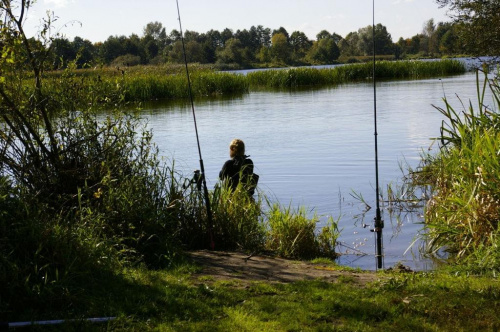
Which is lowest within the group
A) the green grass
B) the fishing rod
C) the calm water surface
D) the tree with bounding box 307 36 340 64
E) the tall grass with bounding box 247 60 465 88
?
the tree with bounding box 307 36 340 64

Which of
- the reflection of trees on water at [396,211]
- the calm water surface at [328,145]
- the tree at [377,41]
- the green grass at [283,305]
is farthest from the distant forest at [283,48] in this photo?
the green grass at [283,305]

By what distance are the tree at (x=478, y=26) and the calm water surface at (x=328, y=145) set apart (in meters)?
2.02

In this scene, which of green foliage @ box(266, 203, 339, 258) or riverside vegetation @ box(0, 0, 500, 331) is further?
green foliage @ box(266, 203, 339, 258)

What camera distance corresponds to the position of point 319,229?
8984 mm

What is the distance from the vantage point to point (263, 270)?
623 cm

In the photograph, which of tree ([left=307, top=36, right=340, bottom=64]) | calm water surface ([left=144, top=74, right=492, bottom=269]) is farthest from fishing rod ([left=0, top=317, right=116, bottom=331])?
tree ([left=307, top=36, right=340, bottom=64])

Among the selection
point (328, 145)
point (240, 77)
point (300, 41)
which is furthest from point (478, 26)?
point (300, 41)

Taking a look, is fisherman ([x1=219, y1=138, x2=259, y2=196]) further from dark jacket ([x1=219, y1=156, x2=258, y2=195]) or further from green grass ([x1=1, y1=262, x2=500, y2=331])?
green grass ([x1=1, y1=262, x2=500, y2=331])

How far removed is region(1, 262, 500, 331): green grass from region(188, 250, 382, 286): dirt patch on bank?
0.25 meters

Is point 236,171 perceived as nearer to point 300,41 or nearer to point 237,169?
point 237,169

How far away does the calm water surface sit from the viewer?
31.4 feet

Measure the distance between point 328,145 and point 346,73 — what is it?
29.1 meters

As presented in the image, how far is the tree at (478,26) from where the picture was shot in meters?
23.3

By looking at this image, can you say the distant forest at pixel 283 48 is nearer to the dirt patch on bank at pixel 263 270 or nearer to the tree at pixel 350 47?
the tree at pixel 350 47
